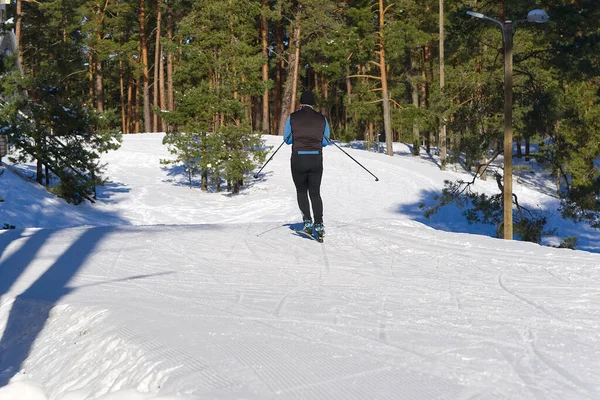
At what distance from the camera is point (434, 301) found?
6.18m

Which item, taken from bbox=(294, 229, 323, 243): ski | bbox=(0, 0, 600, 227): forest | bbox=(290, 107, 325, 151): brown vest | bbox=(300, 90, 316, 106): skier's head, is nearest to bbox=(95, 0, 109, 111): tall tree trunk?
bbox=(0, 0, 600, 227): forest

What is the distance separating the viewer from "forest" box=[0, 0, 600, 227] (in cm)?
2080

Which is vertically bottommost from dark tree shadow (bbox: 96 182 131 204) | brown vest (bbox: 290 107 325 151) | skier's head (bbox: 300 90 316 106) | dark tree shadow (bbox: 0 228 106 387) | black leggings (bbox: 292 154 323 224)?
dark tree shadow (bbox: 96 182 131 204)

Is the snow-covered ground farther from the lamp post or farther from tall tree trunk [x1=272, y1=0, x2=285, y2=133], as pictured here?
tall tree trunk [x1=272, y1=0, x2=285, y2=133]

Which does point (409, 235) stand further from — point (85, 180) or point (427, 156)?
point (427, 156)

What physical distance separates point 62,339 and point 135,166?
30.2m

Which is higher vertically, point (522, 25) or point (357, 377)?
point (522, 25)

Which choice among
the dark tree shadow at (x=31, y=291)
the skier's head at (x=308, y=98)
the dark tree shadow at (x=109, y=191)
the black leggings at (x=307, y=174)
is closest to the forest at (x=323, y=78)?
A: the dark tree shadow at (x=109, y=191)

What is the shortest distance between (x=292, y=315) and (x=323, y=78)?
46.6 m

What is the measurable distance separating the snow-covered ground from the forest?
9.05 m

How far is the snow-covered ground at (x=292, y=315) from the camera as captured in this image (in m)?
4.03

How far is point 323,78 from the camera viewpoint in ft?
168

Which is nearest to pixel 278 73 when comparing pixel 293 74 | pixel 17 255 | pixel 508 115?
pixel 293 74

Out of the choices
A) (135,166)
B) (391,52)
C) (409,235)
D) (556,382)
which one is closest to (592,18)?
(409,235)
